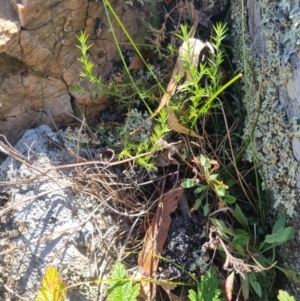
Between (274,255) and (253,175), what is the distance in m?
0.35

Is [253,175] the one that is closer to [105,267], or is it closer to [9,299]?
[105,267]

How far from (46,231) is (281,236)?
2.88 ft

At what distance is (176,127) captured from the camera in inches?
82.6

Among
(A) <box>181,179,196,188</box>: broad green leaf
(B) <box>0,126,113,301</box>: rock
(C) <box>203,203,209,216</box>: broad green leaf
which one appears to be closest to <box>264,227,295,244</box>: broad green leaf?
(C) <box>203,203,209,216</box>: broad green leaf

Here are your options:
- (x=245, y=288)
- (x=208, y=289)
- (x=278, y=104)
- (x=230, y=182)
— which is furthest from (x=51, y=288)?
(x=278, y=104)

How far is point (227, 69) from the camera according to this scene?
2271 mm

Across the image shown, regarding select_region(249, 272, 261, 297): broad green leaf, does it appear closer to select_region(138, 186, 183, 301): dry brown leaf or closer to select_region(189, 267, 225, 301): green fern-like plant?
select_region(189, 267, 225, 301): green fern-like plant

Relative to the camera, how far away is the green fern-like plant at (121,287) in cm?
191

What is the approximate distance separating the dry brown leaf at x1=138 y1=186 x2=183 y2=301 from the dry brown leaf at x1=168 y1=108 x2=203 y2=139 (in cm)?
22

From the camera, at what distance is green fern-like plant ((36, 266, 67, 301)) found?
6.19ft

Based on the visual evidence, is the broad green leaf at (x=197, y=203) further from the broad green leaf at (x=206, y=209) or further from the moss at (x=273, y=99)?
the moss at (x=273, y=99)

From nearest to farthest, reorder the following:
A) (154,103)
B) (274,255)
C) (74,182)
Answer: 1. (274,255)
2. (74,182)
3. (154,103)

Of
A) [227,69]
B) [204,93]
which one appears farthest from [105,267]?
[227,69]

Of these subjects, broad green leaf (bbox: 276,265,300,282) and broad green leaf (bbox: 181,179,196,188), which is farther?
broad green leaf (bbox: 181,179,196,188)
